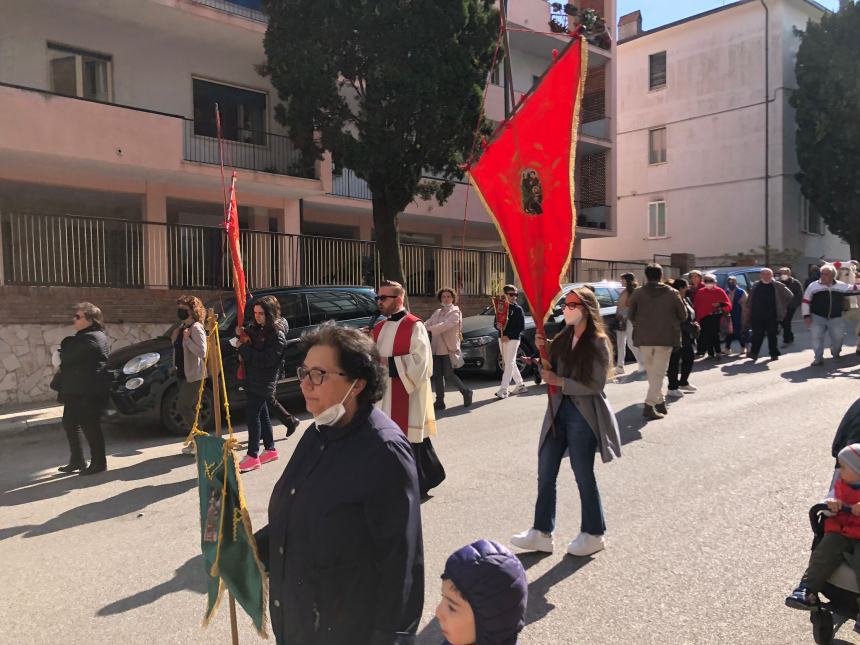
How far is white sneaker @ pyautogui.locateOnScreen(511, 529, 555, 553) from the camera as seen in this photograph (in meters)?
4.48

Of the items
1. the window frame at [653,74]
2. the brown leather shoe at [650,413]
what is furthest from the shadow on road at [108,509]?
the window frame at [653,74]

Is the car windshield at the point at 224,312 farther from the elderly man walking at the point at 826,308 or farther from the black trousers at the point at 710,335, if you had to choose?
the elderly man walking at the point at 826,308

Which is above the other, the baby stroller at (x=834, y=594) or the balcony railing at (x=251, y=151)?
the balcony railing at (x=251, y=151)

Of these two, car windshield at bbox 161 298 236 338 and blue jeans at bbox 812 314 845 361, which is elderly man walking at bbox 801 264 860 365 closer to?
blue jeans at bbox 812 314 845 361

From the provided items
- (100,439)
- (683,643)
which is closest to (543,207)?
(683,643)

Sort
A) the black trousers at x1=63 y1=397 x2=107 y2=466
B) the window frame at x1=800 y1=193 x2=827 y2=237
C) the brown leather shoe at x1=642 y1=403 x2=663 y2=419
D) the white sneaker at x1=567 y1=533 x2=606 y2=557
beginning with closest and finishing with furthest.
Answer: the white sneaker at x1=567 y1=533 x2=606 y2=557 < the black trousers at x1=63 y1=397 x2=107 y2=466 < the brown leather shoe at x1=642 y1=403 x2=663 y2=419 < the window frame at x1=800 y1=193 x2=827 y2=237

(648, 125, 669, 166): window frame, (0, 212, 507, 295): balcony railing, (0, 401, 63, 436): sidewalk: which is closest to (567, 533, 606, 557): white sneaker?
(0, 212, 507, 295): balcony railing

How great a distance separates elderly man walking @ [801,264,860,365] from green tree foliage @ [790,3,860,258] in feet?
55.9

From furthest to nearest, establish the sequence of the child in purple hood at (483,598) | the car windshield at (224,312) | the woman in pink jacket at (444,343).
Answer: the woman in pink jacket at (444,343)
the car windshield at (224,312)
the child in purple hood at (483,598)

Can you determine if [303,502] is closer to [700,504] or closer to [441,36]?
[700,504]

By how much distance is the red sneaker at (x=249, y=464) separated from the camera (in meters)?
6.72

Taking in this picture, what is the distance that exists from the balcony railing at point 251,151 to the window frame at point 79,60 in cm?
171

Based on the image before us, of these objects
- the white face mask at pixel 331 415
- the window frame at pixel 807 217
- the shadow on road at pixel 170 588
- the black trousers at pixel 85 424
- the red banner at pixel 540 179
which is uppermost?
the window frame at pixel 807 217

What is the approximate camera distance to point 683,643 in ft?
11.2
